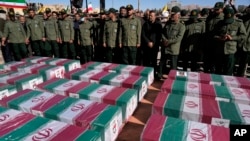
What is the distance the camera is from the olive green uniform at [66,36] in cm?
561

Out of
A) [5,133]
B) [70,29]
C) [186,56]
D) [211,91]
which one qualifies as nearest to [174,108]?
[211,91]

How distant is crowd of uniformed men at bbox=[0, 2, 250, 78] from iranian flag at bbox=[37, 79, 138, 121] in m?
2.00

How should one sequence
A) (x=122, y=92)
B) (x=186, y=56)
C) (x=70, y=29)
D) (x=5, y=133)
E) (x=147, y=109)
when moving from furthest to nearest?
(x=70, y=29) → (x=186, y=56) → (x=147, y=109) → (x=122, y=92) → (x=5, y=133)

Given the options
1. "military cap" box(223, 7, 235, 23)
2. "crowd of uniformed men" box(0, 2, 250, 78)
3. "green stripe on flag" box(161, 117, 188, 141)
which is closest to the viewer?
"green stripe on flag" box(161, 117, 188, 141)

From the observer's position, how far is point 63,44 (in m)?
5.81

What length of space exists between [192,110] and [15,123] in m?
1.64

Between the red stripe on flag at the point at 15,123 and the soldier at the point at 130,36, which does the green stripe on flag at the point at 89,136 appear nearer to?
the red stripe on flag at the point at 15,123

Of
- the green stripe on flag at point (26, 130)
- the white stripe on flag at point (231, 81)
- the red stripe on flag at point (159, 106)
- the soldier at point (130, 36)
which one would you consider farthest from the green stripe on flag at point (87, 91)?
the soldier at point (130, 36)

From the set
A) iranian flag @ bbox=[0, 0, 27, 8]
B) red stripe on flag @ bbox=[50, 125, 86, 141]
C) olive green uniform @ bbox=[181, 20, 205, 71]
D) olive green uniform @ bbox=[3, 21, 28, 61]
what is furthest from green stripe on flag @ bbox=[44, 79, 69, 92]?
olive green uniform @ bbox=[3, 21, 28, 61]

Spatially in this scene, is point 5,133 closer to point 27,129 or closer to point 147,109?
point 27,129

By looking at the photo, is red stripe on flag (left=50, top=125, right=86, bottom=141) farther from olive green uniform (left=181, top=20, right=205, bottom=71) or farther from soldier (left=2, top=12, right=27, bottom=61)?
soldier (left=2, top=12, right=27, bottom=61)

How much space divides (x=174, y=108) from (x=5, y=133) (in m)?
1.52

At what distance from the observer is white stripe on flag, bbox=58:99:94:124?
6.04 ft

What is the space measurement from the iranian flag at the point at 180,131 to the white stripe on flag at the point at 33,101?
122cm
